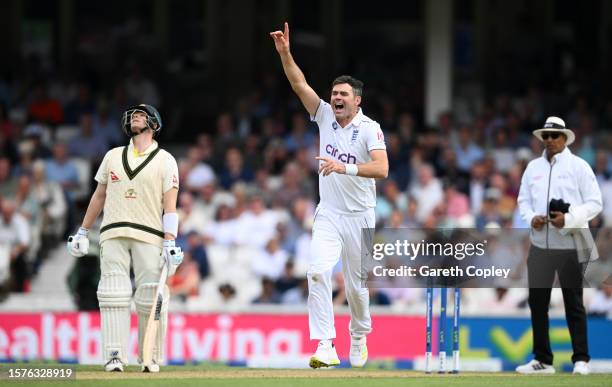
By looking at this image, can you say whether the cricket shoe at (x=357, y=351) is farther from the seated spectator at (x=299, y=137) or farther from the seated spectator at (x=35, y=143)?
the seated spectator at (x=35, y=143)

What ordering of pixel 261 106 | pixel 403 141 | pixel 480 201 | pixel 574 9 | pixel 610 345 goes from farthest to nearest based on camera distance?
1. pixel 574 9
2. pixel 261 106
3. pixel 403 141
4. pixel 480 201
5. pixel 610 345

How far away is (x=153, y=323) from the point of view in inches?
435

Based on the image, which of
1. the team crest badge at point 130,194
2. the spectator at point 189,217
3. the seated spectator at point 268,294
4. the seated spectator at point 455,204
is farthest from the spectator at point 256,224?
the team crest badge at point 130,194

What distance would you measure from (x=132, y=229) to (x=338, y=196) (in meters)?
1.59

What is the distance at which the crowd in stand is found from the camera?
60.3ft

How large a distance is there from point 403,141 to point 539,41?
4.77 metres

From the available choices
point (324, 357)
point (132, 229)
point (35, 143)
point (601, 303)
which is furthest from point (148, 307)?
point (35, 143)

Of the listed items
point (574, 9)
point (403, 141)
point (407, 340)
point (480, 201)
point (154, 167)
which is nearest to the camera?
point (154, 167)

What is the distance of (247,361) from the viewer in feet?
54.2

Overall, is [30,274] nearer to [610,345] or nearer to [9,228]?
[9,228]

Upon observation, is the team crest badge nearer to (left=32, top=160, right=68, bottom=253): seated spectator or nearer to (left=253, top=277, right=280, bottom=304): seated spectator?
(left=253, top=277, right=280, bottom=304): seated spectator

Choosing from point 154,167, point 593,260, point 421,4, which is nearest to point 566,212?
point 593,260

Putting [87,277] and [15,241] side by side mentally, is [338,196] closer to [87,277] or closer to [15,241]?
[87,277]

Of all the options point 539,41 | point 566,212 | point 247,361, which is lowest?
point 247,361
